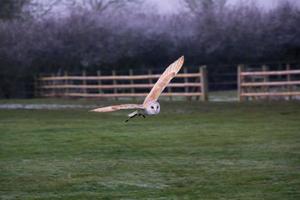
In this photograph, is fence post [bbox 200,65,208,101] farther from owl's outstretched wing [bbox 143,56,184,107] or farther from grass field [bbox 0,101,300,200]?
owl's outstretched wing [bbox 143,56,184,107]

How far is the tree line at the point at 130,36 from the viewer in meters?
29.6

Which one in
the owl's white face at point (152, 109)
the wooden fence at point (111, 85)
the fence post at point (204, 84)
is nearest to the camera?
the owl's white face at point (152, 109)

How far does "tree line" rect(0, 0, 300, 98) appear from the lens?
97.1ft

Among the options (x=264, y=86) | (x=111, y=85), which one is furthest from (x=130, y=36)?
(x=264, y=86)

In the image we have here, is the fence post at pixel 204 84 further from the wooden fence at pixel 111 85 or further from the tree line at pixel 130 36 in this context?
the tree line at pixel 130 36

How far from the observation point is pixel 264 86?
2436 cm

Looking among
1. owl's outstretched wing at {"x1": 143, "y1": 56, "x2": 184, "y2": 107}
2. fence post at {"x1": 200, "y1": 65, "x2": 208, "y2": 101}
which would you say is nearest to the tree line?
fence post at {"x1": 200, "y1": 65, "x2": 208, "y2": 101}

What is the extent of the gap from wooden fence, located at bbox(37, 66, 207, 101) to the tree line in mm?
1211

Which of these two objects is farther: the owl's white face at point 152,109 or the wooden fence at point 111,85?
the wooden fence at point 111,85

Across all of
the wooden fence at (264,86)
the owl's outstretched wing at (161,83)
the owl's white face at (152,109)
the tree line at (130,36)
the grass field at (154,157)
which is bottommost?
the grass field at (154,157)

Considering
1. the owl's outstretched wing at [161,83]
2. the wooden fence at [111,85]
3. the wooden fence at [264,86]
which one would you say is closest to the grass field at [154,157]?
the owl's outstretched wing at [161,83]

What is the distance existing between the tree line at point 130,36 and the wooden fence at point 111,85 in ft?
3.97

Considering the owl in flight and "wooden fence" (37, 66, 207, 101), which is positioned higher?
the owl in flight

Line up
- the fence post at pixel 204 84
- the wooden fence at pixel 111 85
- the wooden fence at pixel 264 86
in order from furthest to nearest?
the wooden fence at pixel 111 85, the fence post at pixel 204 84, the wooden fence at pixel 264 86
